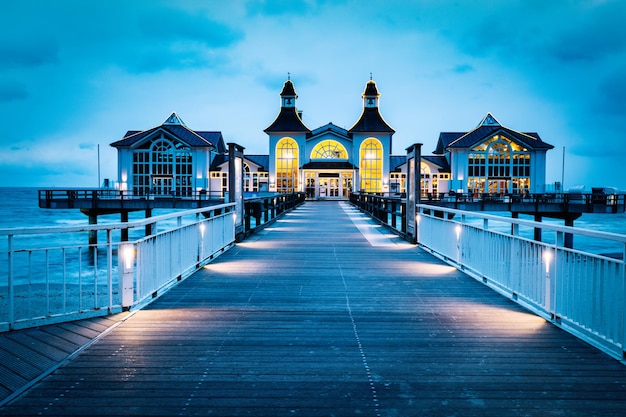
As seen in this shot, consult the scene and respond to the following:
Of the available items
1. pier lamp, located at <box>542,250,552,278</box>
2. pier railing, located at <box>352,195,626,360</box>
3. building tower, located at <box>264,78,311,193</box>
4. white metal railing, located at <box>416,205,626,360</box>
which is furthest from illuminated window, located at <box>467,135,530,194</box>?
pier lamp, located at <box>542,250,552,278</box>

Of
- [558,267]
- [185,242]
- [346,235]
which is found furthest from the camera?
[346,235]

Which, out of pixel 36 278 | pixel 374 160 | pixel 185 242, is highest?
pixel 374 160

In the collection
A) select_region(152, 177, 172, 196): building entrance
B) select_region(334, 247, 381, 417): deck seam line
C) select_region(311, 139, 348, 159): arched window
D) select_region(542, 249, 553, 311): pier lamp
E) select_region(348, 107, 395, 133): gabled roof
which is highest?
select_region(348, 107, 395, 133): gabled roof

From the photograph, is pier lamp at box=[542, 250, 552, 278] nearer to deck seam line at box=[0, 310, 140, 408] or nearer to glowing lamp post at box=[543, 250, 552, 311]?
glowing lamp post at box=[543, 250, 552, 311]

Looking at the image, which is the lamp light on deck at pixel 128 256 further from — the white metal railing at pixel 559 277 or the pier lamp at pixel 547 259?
the pier lamp at pixel 547 259

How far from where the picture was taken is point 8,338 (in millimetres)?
4434

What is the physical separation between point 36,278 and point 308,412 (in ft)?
84.8

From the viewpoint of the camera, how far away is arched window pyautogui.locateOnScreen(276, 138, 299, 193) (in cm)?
5684

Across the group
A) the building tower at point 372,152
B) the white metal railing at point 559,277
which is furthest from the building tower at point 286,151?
the white metal railing at point 559,277

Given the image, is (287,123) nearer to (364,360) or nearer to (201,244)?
(201,244)

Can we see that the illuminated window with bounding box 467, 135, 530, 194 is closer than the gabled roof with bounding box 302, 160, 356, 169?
Yes

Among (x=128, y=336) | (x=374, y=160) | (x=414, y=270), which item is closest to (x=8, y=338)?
(x=128, y=336)

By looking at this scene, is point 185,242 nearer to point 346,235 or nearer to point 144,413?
point 144,413

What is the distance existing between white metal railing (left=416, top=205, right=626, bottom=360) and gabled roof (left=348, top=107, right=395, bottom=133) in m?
50.1
